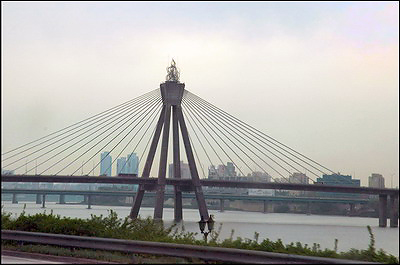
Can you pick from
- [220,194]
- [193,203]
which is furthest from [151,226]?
[193,203]

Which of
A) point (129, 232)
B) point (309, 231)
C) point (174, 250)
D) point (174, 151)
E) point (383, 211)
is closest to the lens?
point (174, 250)

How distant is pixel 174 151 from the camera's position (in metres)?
67.4

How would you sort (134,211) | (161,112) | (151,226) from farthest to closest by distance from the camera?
(161,112) → (134,211) → (151,226)

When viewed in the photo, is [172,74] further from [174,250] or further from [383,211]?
[174,250]

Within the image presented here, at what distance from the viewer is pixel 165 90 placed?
7031cm

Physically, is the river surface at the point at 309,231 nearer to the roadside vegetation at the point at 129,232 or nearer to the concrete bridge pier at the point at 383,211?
the concrete bridge pier at the point at 383,211

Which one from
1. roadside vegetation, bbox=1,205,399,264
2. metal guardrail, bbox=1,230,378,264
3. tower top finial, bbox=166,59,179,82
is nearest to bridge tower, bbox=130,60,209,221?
tower top finial, bbox=166,59,179,82

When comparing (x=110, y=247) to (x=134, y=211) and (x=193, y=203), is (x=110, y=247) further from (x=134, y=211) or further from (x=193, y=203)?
(x=193, y=203)

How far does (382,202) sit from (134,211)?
89.5 ft

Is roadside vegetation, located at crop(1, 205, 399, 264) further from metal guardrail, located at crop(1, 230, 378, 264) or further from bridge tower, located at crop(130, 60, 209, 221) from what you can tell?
bridge tower, located at crop(130, 60, 209, 221)

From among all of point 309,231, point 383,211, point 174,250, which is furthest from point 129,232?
point 383,211

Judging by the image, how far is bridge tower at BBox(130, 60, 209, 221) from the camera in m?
65.8

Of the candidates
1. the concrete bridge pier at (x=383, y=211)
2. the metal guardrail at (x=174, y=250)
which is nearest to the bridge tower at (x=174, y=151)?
the concrete bridge pier at (x=383, y=211)

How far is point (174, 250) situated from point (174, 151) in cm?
5431
